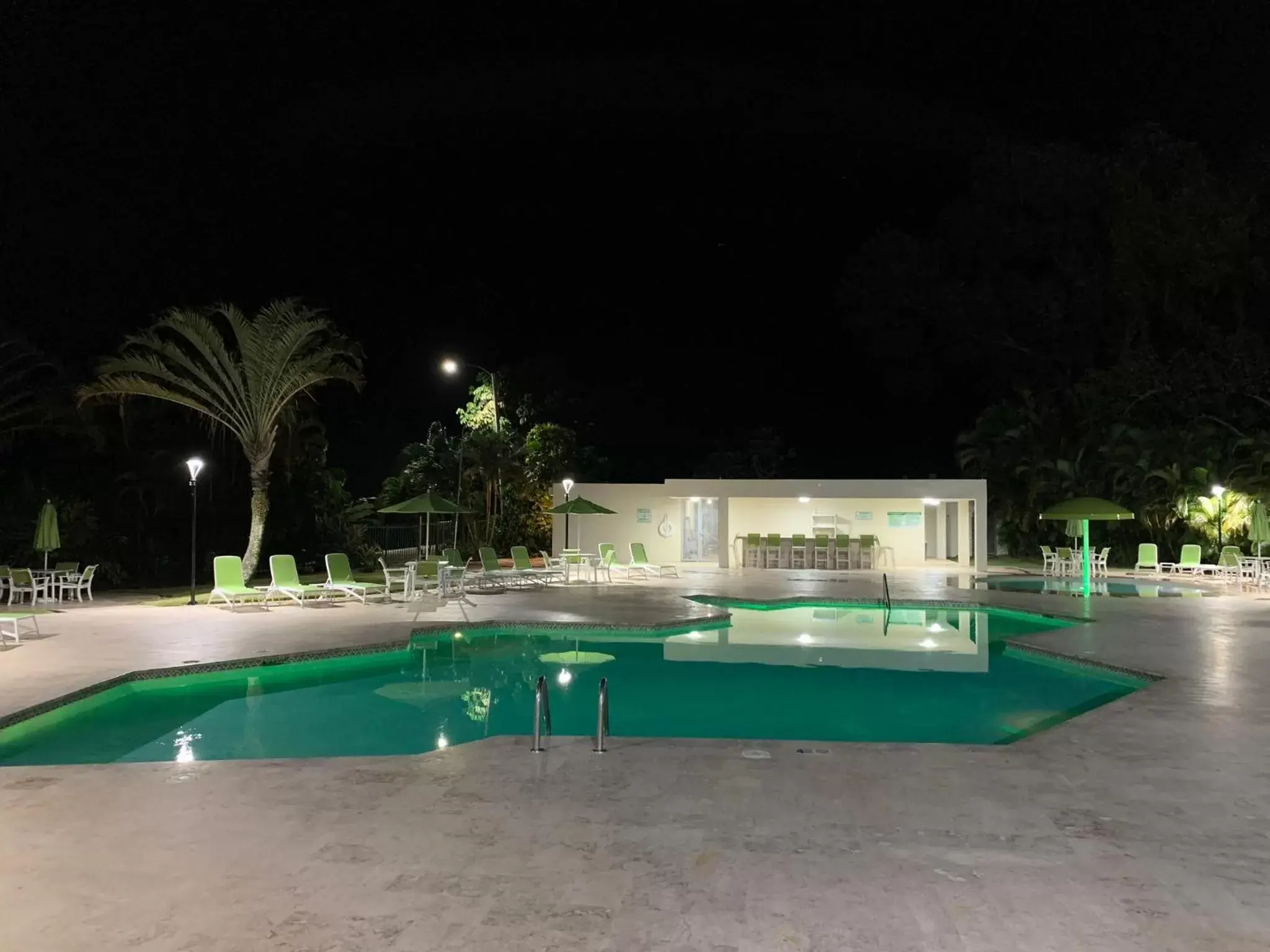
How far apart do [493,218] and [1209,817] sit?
29.8m

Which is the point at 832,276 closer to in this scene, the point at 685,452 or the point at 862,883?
the point at 685,452

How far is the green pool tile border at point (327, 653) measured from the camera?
24.2ft

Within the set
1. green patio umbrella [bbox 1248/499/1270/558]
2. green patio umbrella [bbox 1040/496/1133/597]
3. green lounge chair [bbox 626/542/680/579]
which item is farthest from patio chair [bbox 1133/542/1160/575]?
green lounge chair [bbox 626/542/680/579]

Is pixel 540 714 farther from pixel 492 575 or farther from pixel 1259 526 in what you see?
pixel 1259 526

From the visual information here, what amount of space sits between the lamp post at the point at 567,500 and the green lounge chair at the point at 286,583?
892 cm

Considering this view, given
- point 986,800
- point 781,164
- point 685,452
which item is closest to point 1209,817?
point 986,800

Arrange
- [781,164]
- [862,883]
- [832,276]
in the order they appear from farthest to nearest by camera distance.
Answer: [832,276] → [781,164] → [862,883]

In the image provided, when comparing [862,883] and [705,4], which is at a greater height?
[705,4]

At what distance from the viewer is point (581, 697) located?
29.7ft

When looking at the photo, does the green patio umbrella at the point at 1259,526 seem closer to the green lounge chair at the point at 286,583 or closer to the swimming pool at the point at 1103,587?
the swimming pool at the point at 1103,587

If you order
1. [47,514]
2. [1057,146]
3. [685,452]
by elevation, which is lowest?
[47,514]

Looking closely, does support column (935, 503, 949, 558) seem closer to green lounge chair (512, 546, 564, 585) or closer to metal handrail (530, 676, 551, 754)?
green lounge chair (512, 546, 564, 585)

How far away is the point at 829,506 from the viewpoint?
25.8 meters

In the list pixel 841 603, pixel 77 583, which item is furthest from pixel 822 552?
pixel 77 583
